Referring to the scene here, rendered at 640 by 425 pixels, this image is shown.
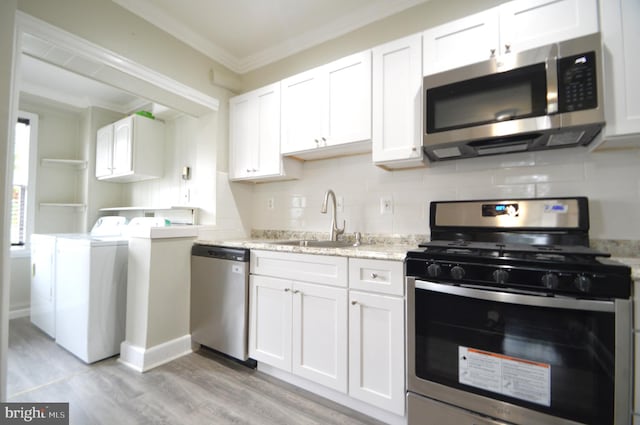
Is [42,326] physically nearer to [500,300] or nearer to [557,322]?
[500,300]

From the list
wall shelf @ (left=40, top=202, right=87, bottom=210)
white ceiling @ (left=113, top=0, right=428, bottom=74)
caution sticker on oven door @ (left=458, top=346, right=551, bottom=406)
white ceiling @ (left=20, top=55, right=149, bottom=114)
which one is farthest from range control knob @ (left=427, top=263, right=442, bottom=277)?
wall shelf @ (left=40, top=202, right=87, bottom=210)

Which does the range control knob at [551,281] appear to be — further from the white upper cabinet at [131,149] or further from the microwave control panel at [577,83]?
the white upper cabinet at [131,149]

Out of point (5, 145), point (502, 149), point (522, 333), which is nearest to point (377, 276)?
point (522, 333)

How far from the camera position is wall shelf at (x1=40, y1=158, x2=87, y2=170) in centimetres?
353

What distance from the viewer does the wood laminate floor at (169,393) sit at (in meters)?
1.55

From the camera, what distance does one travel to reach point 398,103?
5.90 feet

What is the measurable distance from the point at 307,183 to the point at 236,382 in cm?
166

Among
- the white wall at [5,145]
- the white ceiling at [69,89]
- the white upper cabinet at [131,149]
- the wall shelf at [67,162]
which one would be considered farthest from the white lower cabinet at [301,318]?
the wall shelf at [67,162]

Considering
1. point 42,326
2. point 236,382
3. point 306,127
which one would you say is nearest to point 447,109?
point 306,127

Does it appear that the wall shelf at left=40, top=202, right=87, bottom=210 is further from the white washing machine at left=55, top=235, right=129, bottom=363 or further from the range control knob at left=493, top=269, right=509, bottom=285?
the range control knob at left=493, top=269, right=509, bottom=285

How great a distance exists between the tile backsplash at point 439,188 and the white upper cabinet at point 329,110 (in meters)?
0.25

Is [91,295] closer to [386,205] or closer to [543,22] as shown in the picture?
[386,205]

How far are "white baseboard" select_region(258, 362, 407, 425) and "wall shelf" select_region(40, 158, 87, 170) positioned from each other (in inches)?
145

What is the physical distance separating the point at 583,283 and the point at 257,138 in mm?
2337
